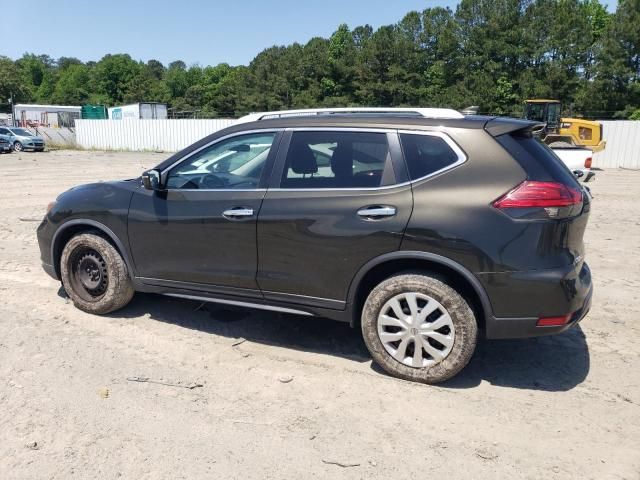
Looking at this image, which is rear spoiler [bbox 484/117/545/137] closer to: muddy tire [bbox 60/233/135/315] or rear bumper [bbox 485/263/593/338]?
rear bumper [bbox 485/263/593/338]

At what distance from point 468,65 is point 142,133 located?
97.5ft

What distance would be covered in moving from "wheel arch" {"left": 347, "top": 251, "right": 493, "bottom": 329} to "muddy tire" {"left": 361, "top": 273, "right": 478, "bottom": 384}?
77mm

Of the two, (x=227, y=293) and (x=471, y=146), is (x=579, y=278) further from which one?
(x=227, y=293)

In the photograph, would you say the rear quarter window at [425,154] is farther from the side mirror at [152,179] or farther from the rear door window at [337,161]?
the side mirror at [152,179]

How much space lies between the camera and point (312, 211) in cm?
395

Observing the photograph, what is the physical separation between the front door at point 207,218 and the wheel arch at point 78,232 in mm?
124

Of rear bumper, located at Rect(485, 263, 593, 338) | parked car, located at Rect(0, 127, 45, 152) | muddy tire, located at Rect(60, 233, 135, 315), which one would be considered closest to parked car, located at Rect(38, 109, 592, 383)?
rear bumper, located at Rect(485, 263, 593, 338)

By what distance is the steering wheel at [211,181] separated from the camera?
4474 millimetres

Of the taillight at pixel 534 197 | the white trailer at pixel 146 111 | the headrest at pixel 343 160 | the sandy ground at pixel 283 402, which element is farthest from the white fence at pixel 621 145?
the white trailer at pixel 146 111

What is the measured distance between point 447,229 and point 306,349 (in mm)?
1595

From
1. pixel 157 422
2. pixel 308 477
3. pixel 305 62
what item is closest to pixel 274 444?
pixel 308 477

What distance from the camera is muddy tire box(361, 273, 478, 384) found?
364cm

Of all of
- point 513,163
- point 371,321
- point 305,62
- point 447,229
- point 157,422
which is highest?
point 305,62

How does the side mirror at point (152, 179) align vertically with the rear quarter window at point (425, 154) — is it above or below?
below
